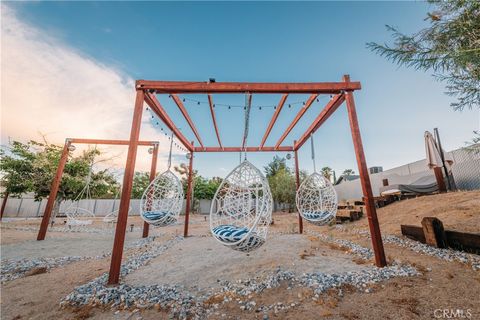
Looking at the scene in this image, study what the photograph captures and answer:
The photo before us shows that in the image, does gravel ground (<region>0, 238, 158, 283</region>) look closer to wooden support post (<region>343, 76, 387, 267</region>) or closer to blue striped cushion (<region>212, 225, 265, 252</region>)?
blue striped cushion (<region>212, 225, 265, 252</region>)

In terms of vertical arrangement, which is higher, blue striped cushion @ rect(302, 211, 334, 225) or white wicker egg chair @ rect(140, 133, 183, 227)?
white wicker egg chair @ rect(140, 133, 183, 227)

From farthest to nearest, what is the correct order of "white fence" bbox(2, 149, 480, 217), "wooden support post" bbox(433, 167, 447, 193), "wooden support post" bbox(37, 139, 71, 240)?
"white fence" bbox(2, 149, 480, 217)
"wooden support post" bbox(433, 167, 447, 193)
"wooden support post" bbox(37, 139, 71, 240)

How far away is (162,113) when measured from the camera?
354cm

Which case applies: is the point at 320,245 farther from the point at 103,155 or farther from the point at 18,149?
the point at 18,149

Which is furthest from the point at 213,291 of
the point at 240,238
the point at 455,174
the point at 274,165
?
the point at 274,165

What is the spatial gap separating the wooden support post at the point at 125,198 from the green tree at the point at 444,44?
3430 millimetres

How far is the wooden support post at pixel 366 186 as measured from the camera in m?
2.51

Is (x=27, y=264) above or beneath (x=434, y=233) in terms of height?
beneath

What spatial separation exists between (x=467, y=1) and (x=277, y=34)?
357 centimetres

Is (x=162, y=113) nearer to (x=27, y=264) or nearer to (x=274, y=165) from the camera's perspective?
(x=27, y=264)

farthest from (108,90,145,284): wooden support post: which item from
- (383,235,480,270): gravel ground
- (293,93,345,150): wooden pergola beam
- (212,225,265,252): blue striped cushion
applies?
(383,235,480,270): gravel ground

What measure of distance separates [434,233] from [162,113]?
4.97 meters

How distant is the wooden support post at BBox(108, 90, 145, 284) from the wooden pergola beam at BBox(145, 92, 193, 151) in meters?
0.22

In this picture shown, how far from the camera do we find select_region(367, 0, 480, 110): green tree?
2.43m
